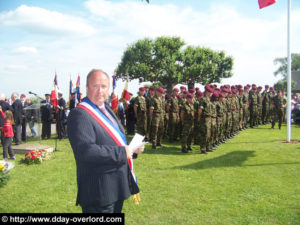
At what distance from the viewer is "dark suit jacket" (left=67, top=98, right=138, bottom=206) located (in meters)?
2.06

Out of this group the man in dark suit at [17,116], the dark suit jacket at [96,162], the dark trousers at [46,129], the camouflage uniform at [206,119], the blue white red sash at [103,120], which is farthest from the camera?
the dark trousers at [46,129]

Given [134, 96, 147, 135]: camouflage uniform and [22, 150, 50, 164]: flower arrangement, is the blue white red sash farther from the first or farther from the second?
[134, 96, 147, 135]: camouflage uniform

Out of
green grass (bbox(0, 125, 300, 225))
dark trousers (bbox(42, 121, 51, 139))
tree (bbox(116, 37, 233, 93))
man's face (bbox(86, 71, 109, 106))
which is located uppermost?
tree (bbox(116, 37, 233, 93))

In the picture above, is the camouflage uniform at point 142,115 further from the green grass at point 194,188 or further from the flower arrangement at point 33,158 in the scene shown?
the flower arrangement at point 33,158

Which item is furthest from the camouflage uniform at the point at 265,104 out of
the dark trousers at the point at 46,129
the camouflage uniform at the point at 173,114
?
the dark trousers at the point at 46,129

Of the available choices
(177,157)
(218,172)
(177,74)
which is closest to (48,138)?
(177,157)

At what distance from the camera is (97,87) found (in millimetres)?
2275

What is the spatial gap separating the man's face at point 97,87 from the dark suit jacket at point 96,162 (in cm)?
20

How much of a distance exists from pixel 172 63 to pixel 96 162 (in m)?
37.6

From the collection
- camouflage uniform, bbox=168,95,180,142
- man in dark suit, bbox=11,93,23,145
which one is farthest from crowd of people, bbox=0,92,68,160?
camouflage uniform, bbox=168,95,180,142

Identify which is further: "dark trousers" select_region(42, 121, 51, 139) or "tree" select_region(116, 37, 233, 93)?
"tree" select_region(116, 37, 233, 93)

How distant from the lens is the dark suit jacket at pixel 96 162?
6.75 ft

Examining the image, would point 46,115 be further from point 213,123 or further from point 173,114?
point 213,123

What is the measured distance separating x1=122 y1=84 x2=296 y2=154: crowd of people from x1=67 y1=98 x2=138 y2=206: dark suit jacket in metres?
6.84
